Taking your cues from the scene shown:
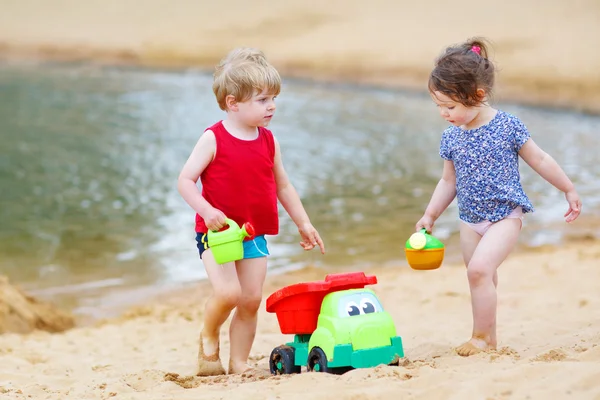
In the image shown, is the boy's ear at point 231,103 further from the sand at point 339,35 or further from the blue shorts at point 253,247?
the sand at point 339,35

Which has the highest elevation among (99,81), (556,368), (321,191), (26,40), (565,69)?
(26,40)

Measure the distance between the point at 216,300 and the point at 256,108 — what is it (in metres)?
0.83

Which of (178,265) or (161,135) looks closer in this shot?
(178,265)

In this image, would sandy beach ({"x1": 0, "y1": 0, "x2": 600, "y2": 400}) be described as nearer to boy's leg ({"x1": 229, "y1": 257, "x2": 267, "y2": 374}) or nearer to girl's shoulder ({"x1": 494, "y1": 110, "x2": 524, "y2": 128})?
boy's leg ({"x1": 229, "y1": 257, "x2": 267, "y2": 374})

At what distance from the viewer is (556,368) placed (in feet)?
9.68

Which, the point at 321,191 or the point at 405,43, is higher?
the point at 405,43

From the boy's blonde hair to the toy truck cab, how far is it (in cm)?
85

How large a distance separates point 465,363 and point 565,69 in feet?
56.6

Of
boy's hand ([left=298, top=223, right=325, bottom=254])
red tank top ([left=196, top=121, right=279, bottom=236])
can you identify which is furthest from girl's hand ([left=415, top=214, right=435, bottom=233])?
red tank top ([left=196, top=121, right=279, bottom=236])

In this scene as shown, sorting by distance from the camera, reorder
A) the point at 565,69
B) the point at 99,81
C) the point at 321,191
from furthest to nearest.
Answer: the point at 99,81
the point at 565,69
the point at 321,191

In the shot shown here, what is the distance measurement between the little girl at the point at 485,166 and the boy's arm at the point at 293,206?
0.70m

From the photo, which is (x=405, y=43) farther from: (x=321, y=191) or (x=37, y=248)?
(x=37, y=248)

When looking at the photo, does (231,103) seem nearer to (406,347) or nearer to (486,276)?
(486,276)

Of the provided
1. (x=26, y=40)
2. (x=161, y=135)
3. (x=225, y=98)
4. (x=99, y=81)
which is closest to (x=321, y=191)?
(x=161, y=135)
